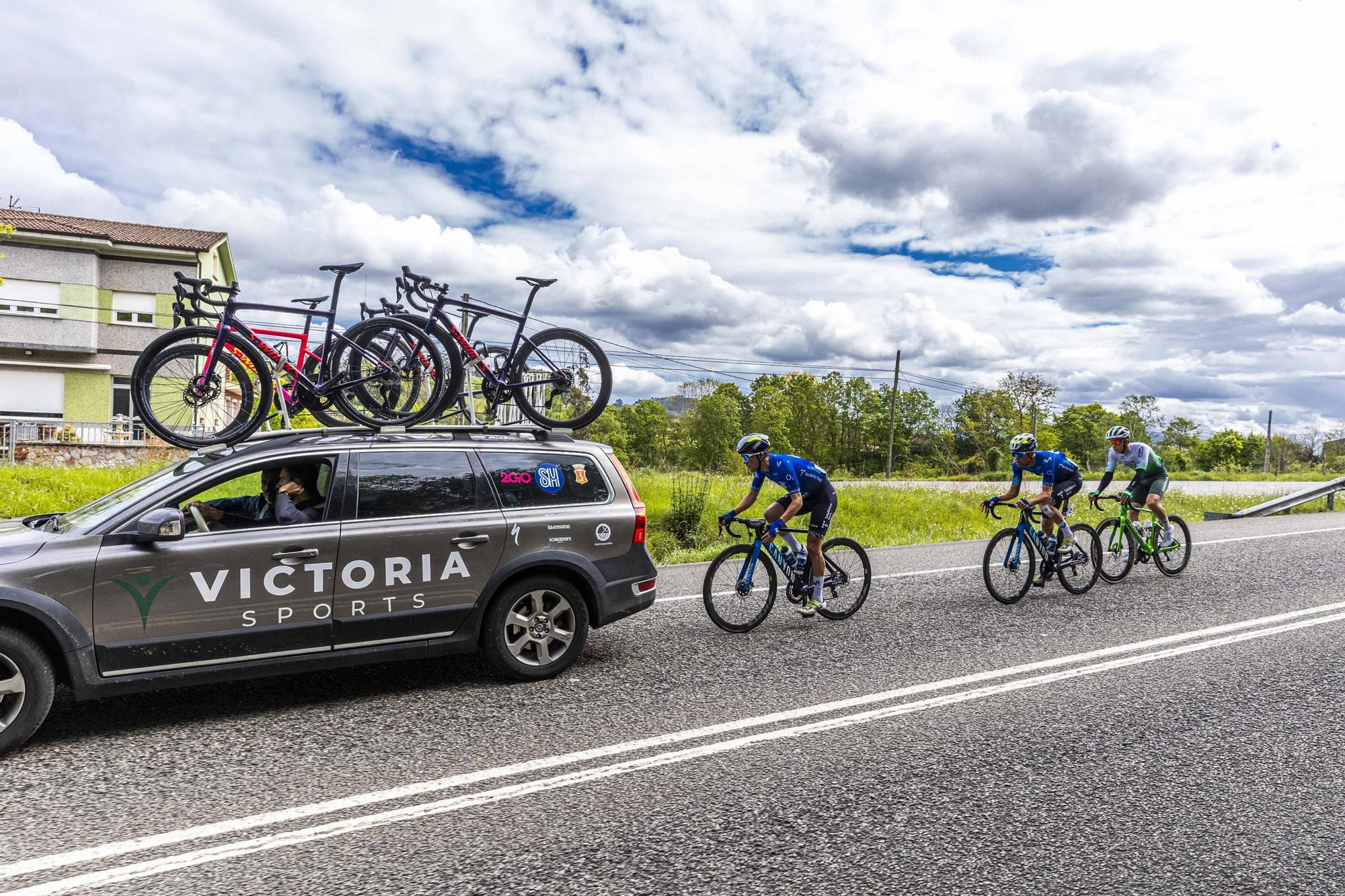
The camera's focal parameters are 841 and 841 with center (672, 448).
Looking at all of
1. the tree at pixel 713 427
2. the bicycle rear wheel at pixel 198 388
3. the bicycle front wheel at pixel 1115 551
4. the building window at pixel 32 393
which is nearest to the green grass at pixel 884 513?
the bicycle front wheel at pixel 1115 551

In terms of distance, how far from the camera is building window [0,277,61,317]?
31281 mm

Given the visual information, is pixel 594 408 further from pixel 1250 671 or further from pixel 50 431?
pixel 50 431

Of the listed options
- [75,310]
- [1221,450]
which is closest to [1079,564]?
[75,310]

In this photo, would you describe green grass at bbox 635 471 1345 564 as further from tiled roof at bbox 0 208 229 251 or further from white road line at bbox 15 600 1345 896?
tiled roof at bbox 0 208 229 251

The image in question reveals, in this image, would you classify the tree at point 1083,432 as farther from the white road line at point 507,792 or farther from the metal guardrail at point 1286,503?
the white road line at point 507,792

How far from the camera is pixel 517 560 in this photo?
18.7 ft

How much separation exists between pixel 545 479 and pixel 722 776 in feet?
8.40

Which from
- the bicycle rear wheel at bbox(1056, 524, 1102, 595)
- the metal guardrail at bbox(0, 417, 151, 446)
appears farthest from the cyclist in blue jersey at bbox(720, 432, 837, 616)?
the metal guardrail at bbox(0, 417, 151, 446)

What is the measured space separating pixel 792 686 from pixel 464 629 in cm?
227

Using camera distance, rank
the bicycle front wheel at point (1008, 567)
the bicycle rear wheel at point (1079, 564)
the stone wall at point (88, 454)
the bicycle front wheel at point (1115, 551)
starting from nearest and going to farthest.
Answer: the bicycle front wheel at point (1008, 567) → the bicycle rear wheel at point (1079, 564) → the bicycle front wheel at point (1115, 551) → the stone wall at point (88, 454)

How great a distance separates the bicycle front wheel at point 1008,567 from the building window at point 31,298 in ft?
116

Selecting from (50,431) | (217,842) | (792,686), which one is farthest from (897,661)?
(50,431)

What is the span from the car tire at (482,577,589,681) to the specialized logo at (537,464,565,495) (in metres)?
0.64

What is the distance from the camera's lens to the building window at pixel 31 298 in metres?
31.3
